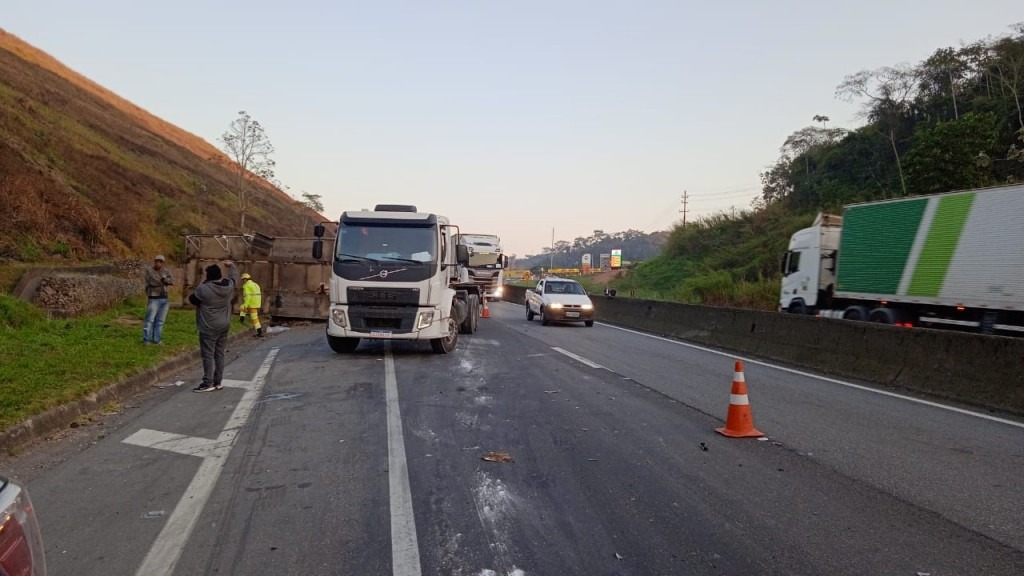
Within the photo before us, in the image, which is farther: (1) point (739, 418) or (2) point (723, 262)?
(2) point (723, 262)

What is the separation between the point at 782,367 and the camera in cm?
1316

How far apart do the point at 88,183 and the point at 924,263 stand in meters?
31.9

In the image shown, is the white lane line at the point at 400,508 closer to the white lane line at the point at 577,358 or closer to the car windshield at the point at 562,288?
the white lane line at the point at 577,358

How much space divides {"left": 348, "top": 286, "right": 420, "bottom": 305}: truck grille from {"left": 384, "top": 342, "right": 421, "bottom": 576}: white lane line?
4.77 metres

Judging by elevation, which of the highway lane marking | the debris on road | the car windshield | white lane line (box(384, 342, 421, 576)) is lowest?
the highway lane marking

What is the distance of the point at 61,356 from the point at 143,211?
83.0 feet

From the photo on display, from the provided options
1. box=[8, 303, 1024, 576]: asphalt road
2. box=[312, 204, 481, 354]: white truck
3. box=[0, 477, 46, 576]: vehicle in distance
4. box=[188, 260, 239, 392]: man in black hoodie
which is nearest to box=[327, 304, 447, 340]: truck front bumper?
box=[312, 204, 481, 354]: white truck

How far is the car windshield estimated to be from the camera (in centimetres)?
2348

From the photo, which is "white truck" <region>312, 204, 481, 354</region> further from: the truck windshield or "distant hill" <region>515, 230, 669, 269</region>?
"distant hill" <region>515, 230, 669, 269</region>

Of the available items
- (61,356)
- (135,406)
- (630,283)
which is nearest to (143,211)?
(61,356)

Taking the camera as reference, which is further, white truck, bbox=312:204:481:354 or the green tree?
the green tree

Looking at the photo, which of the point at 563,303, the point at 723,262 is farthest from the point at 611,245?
the point at 563,303

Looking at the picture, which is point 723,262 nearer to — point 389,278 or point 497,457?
point 389,278

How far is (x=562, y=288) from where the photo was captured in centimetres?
2380
